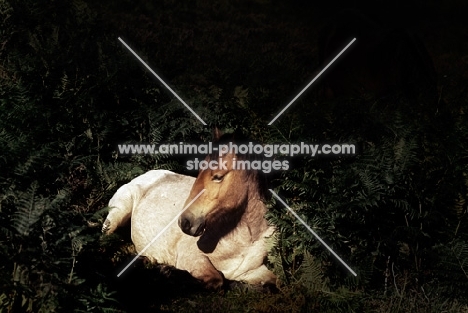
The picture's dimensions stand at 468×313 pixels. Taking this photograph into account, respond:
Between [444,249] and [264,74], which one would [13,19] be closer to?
[264,74]

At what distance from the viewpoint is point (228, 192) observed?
7227mm

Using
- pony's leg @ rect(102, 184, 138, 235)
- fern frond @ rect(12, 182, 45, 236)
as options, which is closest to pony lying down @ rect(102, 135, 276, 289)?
pony's leg @ rect(102, 184, 138, 235)

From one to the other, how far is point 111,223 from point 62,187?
1371 mm

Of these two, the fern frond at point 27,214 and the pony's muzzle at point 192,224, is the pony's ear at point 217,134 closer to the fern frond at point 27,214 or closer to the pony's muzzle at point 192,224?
the pony's muzzle at point 192,224

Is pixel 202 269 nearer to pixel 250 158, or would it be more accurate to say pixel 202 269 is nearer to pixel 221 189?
pixel 221 189

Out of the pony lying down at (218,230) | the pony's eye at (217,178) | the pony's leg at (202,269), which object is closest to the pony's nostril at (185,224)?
the pony lying down at (218,230)

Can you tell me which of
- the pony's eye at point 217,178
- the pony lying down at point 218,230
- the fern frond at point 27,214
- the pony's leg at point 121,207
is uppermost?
the fern frond at point 27,214

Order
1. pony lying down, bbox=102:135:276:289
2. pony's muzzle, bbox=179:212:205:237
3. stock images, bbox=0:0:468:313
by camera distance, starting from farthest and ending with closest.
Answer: pony lying down, bbox=102:135:276:289, pony's muzzle, bbox=179:212:205:237, stock images, bbox=0:0:468:313

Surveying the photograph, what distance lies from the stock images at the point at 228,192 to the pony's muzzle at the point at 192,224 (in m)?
0.02

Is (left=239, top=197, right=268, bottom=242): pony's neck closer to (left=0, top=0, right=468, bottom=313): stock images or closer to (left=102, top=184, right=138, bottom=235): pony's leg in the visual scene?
(left=0, top=0, right=468, bottom=313): stock images

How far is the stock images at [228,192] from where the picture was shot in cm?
662

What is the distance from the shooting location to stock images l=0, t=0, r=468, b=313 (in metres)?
6.62

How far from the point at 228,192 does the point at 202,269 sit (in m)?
0.95

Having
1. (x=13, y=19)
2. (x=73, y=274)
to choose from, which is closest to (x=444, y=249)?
(x=73, y=274)
